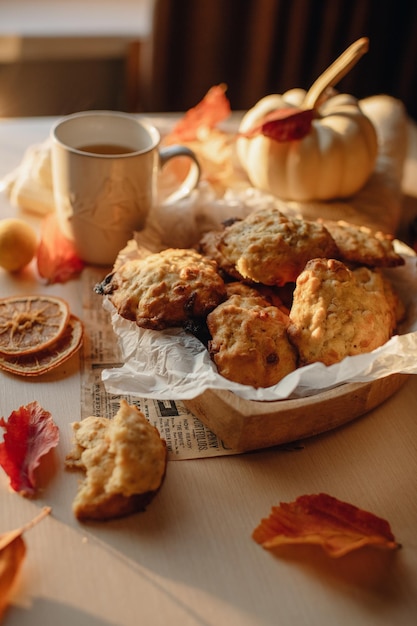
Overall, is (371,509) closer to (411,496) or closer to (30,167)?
(411,496)

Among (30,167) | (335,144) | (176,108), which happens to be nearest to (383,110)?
(335,144)

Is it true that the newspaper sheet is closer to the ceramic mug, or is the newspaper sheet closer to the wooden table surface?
the wooden table surface

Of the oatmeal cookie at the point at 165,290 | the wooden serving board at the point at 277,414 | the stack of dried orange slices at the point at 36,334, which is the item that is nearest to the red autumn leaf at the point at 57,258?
the stack of dried orange slices at the point at 36,334

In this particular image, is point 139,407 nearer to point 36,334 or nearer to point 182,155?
point 36,334

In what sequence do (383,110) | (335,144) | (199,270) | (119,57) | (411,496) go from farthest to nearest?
(119,57), (383,110), (335,144), (199,270), (411,496)

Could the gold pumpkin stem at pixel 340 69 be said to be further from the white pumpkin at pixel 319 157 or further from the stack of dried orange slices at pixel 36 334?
the stack of dried orange slices at pixel 36 334

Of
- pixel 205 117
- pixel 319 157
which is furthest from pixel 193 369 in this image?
pixel 205 117

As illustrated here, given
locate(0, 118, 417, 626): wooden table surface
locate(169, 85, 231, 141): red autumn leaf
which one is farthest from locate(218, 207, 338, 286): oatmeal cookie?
locate(169, 85, 231, 141): red autumn leaf

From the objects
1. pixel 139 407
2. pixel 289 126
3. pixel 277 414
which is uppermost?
pixel 289 126
